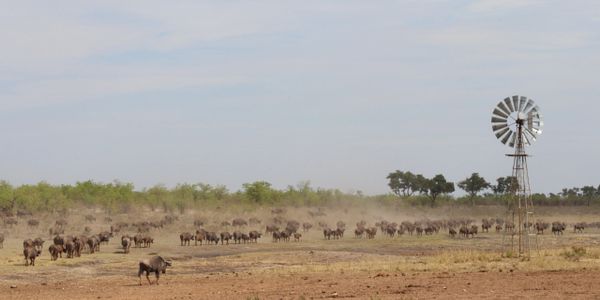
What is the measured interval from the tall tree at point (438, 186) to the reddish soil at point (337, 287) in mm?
91593

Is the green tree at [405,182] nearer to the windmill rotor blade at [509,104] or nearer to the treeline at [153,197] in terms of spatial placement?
the treeline at [153,197]

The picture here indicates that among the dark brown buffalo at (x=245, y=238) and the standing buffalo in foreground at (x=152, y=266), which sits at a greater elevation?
the dark brown buffalo at (x=245, y=238)

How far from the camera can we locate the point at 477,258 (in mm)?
38531

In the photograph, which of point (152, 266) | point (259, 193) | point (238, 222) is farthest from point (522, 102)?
point (259, 193)

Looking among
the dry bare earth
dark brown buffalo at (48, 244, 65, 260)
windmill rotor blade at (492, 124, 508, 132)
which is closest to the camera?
the dry bare earth

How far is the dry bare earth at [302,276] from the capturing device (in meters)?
26.3

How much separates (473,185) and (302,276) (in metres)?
99.3

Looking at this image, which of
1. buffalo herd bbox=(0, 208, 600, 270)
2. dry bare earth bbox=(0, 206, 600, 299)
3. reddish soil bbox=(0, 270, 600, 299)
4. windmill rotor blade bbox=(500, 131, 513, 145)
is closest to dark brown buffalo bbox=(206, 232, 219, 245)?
buffalo herd bbox=(0, 208, 600, 270)

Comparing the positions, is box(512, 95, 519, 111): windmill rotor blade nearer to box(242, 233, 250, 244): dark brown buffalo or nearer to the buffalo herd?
the buffalo herd

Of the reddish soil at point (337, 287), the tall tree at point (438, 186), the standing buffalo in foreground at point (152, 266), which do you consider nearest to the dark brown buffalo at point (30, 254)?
the reddish soil at point (337, 287)

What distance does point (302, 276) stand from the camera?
32812mm

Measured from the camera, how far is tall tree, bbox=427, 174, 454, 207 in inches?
4870

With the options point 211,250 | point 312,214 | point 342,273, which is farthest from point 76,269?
point 312,214

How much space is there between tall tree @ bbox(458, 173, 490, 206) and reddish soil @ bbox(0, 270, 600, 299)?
9730 cm
